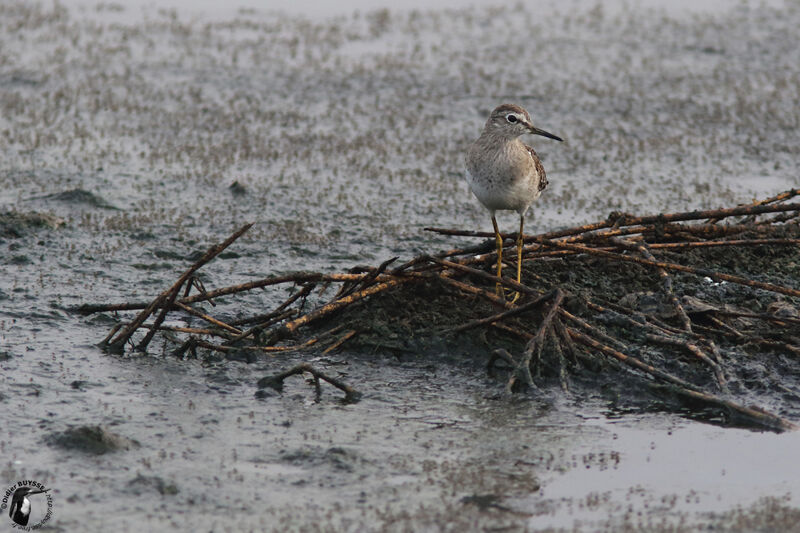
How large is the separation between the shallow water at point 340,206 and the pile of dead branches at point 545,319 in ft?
0.66

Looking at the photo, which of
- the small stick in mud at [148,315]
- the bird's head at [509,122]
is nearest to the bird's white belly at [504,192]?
the bird's head at [509,122]

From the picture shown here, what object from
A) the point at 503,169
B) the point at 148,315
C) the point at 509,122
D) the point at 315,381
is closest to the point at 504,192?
the point at 503,169

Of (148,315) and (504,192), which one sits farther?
(504,192)

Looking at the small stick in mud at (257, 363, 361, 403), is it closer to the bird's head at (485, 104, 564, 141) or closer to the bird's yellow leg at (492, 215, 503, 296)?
the bird's yellow leg at (492, 215, 503, 296)

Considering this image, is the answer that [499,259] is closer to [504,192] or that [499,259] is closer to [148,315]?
[504,192]

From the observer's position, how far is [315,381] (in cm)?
630

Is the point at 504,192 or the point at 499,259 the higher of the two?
the point at 504,192

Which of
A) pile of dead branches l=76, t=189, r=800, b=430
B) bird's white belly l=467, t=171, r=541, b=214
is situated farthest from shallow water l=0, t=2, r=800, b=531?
bird's white belly l=467, t=171, r=541, b=214

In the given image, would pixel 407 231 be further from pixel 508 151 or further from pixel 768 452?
pixel 768 452

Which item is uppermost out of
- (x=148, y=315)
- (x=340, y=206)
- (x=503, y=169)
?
(x=503, y=169)

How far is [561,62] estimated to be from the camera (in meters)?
15.2

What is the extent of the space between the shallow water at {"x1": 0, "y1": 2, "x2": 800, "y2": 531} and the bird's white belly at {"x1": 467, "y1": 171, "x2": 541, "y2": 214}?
46.8 inches

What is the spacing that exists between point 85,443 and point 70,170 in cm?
604

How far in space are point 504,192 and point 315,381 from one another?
6.61ft
